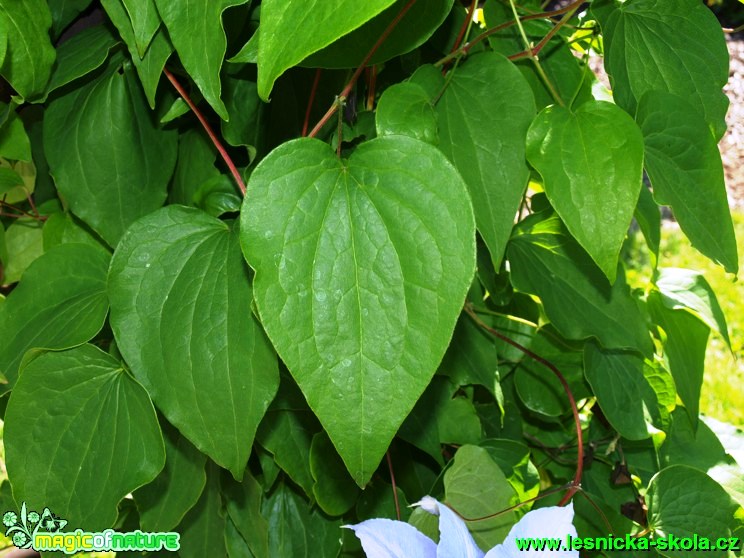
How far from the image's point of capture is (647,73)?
0.65 meters

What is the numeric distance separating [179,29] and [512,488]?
475 millimetres

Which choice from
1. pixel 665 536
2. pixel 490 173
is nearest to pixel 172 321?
pixel 490 173

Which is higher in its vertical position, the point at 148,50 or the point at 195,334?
the point at 148,50

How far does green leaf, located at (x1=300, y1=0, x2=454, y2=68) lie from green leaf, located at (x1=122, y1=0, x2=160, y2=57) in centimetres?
11

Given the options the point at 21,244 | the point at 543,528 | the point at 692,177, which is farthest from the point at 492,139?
the point at 21,244

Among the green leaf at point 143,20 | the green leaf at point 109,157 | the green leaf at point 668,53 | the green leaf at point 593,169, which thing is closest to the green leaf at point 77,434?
the green leaf at point 109,157

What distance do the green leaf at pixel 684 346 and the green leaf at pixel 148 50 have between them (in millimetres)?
542

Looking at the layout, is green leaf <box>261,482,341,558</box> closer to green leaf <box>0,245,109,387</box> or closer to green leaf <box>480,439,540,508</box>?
green leaf <box>480,439,540,508</box>

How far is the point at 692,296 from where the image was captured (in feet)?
2.89

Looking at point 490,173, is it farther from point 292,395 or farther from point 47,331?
point 47,331

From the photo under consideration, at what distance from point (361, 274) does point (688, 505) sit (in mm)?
450

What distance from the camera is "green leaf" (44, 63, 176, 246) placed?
0.72 metres

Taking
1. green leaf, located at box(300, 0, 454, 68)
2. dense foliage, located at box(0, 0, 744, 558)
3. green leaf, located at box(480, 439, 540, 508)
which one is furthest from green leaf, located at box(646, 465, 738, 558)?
green leaf, located at box(300, 0, 454, 68)

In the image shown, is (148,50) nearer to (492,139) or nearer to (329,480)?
(492,139)
